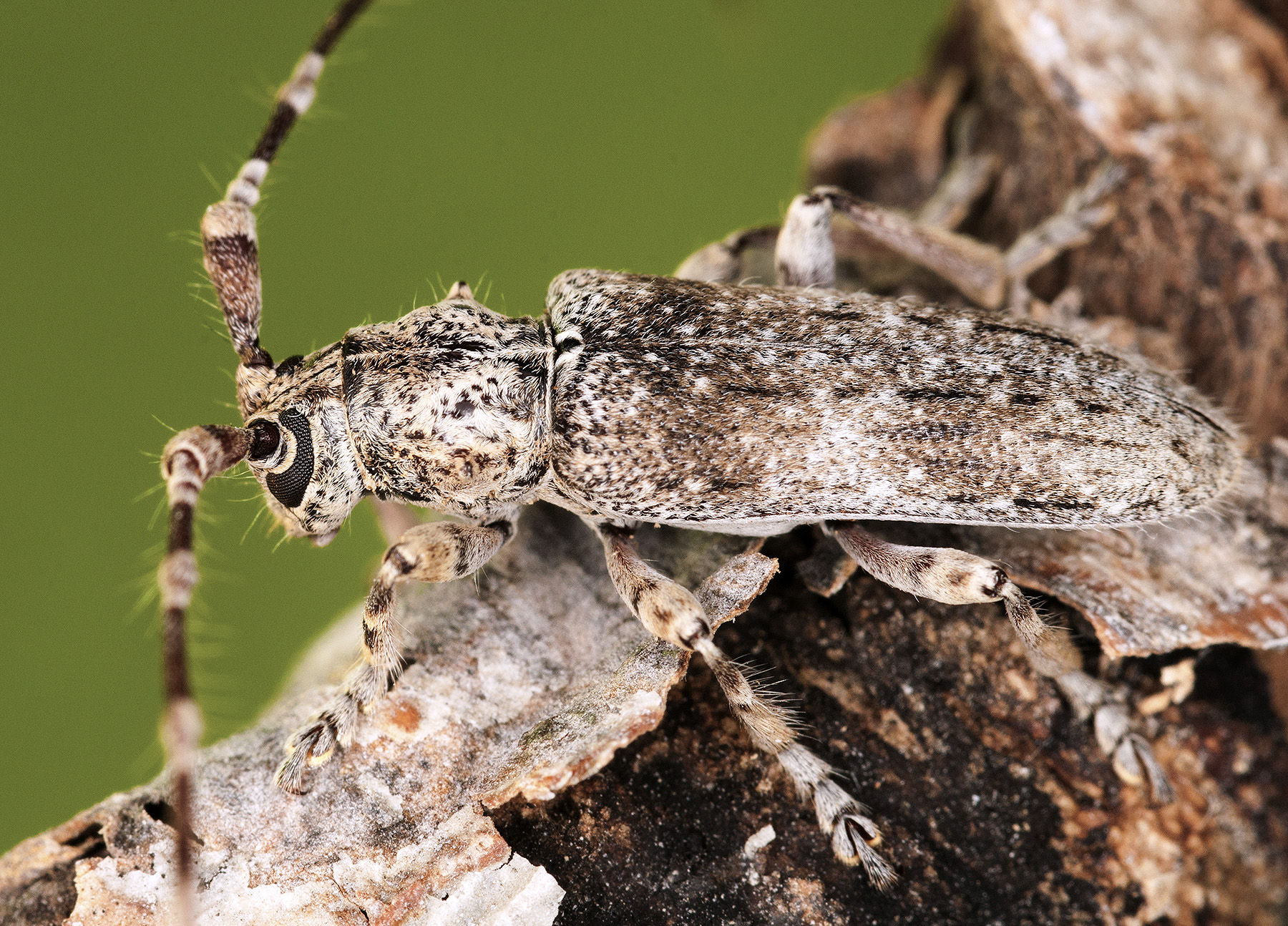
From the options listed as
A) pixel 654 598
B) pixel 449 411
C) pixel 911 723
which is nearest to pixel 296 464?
pixel 449 411

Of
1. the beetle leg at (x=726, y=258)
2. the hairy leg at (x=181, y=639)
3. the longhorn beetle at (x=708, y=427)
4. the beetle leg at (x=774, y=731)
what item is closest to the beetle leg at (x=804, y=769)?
the beetle leg at (x=774, y=731)

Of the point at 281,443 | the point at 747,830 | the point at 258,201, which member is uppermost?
the point at 258,201

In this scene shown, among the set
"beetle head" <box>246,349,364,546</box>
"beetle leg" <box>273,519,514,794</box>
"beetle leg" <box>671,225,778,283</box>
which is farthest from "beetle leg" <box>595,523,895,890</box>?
"beetle leg" <box>671,225,778,283</box>

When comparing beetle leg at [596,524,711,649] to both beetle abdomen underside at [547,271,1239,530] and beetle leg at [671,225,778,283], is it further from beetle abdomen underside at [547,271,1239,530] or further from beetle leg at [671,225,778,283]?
beetle leg at [671,225,778,283]

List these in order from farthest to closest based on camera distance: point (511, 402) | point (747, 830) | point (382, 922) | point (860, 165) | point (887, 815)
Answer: point (860, 165)
point (511, 402)
point (887, 815)
point (747, 830)
point (382, 922)

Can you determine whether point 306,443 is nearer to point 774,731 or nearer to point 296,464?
point 296,464

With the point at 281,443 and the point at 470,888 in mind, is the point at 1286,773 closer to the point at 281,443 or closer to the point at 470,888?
the point at 470,888

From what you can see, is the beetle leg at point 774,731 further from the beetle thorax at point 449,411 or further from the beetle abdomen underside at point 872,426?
the beetle thorax at point 449,411

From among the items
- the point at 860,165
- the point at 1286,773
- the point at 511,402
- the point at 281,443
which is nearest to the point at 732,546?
the point at 511,402
